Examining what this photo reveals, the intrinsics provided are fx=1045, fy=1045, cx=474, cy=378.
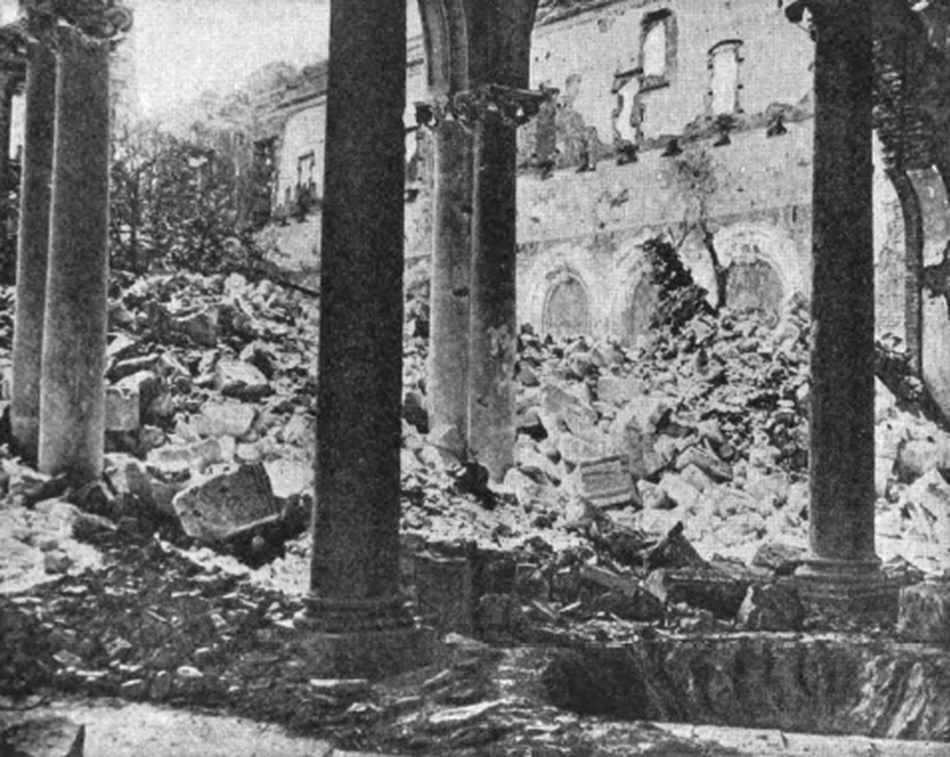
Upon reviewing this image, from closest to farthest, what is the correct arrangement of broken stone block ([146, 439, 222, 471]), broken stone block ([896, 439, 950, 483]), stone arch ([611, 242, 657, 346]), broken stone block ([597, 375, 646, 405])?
broken stone block ([146, 439, 222, 471]) < broken stone block ([896, 439, 950, 483]) < broken stone block ([597, 375, 646, 405]) < stone arch ([611, 242, 657, 346])

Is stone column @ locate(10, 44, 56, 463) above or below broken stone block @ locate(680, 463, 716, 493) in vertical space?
above

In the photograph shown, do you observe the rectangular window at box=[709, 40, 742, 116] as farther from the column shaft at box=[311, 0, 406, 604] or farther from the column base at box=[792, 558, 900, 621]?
the column shaft at box=[311, 0, 406, 604]

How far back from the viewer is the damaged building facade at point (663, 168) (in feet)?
46.2

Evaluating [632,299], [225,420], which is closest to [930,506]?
[225,420]

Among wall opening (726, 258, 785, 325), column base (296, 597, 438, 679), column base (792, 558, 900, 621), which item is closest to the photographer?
column base (296, 597, 438, 679)

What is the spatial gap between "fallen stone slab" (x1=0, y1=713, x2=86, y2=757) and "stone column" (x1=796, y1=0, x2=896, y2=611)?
13.5ft

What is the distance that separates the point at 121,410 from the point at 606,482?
428 cm

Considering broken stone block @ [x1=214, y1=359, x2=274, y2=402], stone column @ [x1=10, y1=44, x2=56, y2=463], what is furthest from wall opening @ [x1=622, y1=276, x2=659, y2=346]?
stone column @ [x1=10, y1=44, x2=56, y2=463]

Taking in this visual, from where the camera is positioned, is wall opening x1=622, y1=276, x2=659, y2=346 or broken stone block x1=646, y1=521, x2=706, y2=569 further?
wall opening x1=622, y1=276, x2=659, y2=346

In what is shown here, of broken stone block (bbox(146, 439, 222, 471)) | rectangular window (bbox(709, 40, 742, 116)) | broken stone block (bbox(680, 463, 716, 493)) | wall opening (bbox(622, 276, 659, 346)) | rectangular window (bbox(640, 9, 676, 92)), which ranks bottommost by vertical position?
broken stone block (bbox(680, 463, 716, 493))

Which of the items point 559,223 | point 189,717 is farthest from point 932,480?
point 559,223

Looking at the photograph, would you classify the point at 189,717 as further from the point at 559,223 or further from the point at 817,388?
the point at 559,223

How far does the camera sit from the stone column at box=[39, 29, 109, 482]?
7301mm

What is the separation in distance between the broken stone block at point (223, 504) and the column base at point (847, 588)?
127 inches
